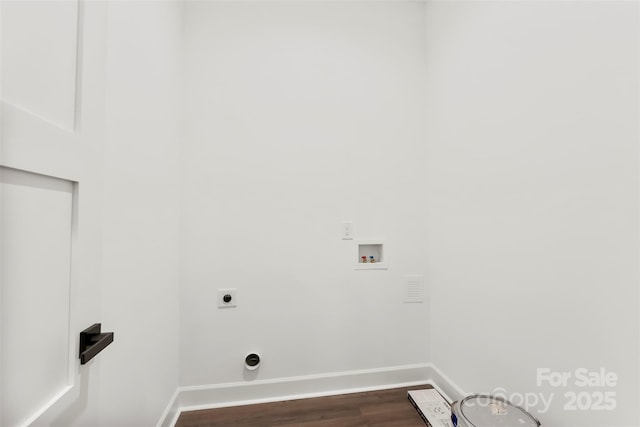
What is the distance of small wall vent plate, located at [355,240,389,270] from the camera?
1.75 meters

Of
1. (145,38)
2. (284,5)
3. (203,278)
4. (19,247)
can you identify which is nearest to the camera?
(19,247)

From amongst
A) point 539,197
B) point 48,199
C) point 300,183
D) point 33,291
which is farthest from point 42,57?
point 539,197

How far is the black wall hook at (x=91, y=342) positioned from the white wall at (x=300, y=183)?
0.92 meters

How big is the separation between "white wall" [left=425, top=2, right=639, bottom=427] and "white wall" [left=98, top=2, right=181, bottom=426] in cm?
159

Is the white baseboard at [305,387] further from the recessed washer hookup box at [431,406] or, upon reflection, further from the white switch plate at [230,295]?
the white switch plate at [230,295]

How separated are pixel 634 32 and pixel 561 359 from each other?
1.13 metres

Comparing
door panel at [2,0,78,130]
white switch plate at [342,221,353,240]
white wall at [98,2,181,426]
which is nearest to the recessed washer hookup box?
white switch plate at [342,221,353,240]

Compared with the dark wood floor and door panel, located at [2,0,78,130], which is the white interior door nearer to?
door panel, located at [2,0,78,130]

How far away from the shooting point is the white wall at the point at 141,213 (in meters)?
0.91

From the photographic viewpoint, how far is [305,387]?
1657 mm

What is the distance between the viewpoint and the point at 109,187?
883 millimetres

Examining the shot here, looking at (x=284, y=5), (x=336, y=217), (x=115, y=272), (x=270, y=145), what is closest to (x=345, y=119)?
(x=270, y=145)

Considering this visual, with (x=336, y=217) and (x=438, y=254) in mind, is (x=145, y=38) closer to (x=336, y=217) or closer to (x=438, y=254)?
(x=336, y=217)

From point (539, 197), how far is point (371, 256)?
953mm
